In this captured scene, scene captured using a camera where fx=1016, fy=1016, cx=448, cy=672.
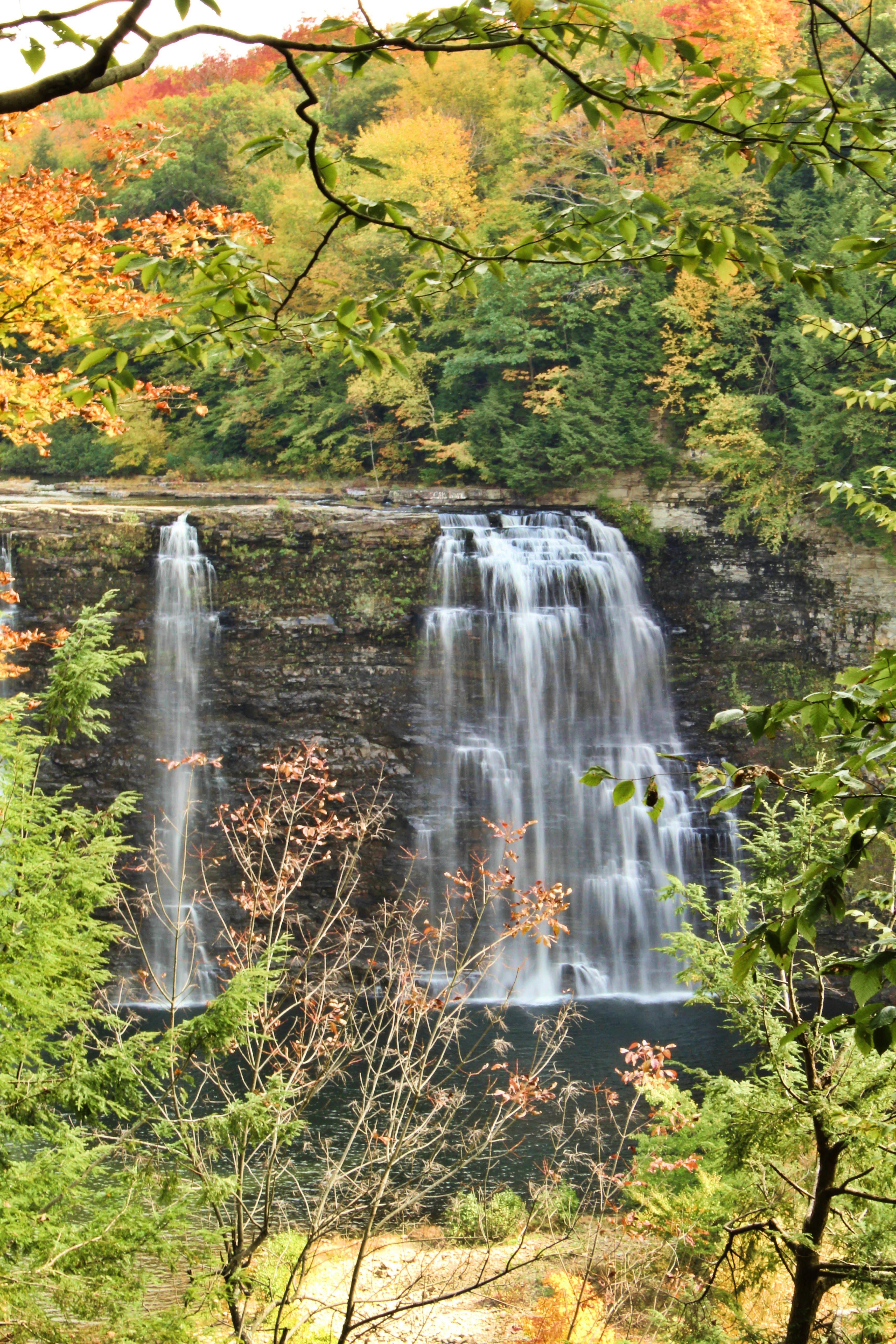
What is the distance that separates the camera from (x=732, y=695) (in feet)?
56.7

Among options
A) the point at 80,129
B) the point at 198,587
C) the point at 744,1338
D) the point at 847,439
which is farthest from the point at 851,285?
the point at 80,129

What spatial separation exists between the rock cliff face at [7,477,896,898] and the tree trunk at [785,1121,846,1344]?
1178 centimetres

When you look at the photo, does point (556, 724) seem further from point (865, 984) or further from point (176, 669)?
point (865, 984)

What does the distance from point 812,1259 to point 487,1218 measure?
4909mm

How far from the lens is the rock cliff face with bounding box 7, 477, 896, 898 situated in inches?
635

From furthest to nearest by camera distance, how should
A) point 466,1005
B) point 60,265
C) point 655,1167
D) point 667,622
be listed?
point 667,622 → point 466,1005 → point 655,1167 → point 60,265

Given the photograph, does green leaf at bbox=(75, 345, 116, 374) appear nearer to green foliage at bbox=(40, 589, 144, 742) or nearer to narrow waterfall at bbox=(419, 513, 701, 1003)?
green foliage at bbox=(40, 589, 144, 742)

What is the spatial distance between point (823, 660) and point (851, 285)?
19.9ft

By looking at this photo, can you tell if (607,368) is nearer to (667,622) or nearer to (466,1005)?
(667,622)

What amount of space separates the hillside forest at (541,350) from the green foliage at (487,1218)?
38.3 feet

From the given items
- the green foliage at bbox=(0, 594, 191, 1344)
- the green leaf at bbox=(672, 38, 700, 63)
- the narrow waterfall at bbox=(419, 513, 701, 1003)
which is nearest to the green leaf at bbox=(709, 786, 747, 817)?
the green leaf at bbox=(672, 38, 700, 63)

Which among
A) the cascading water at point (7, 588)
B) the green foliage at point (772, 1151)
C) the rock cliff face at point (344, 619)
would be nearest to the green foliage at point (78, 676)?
the green foliage at point (772, 1151)

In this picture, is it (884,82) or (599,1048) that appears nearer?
(599,1048)

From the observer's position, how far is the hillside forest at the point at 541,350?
690 inches
